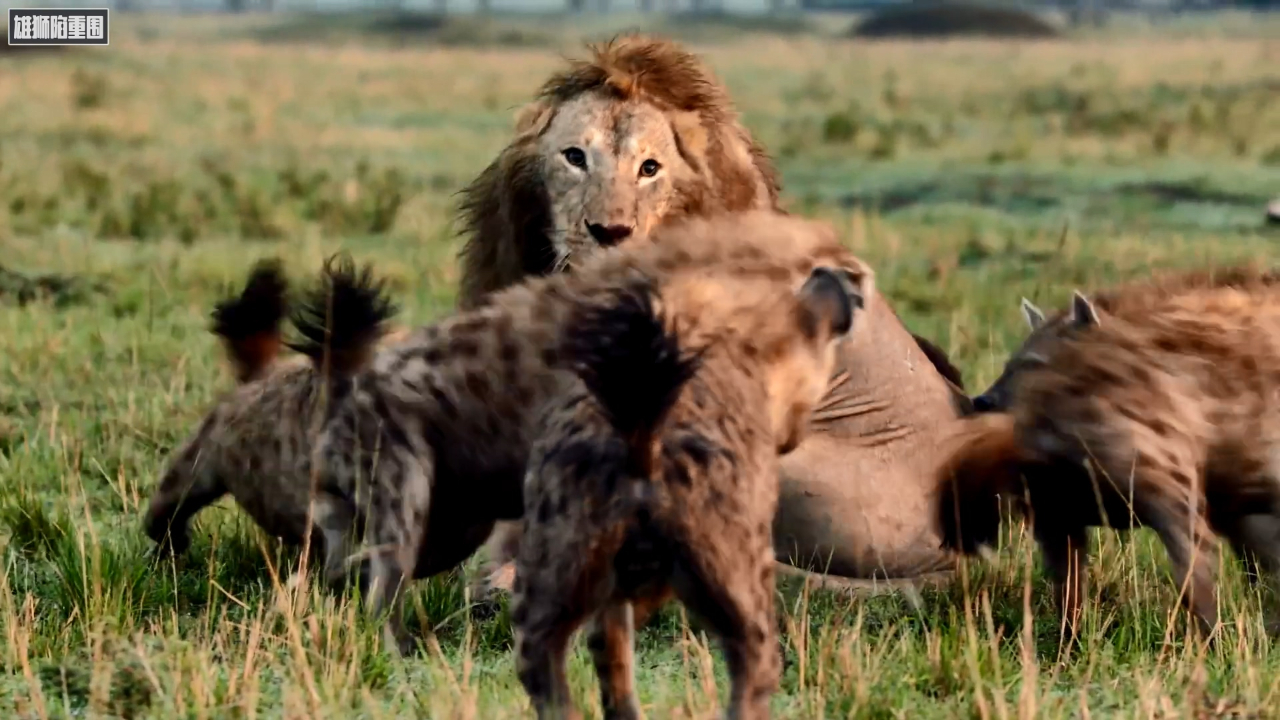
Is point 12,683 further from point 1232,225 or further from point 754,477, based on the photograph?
point 1232,225

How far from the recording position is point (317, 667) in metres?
4.07

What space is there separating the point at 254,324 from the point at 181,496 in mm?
524

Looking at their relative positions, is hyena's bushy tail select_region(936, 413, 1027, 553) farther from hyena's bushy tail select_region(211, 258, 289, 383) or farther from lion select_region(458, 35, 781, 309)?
hyena's bushy tail select_region(211, 258, 289, 383)

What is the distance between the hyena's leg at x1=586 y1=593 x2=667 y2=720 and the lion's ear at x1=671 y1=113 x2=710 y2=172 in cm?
231

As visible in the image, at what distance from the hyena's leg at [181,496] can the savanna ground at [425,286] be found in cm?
5

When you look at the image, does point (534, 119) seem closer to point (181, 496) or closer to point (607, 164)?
point (607, 164)

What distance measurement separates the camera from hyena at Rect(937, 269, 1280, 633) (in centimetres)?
458

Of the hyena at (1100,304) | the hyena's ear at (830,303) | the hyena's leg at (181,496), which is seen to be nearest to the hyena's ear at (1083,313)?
the hyena at (1100,304)

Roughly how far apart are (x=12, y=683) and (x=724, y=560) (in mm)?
1684

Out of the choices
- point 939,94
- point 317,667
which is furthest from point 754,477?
point 939,94

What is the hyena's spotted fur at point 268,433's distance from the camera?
4660 mm

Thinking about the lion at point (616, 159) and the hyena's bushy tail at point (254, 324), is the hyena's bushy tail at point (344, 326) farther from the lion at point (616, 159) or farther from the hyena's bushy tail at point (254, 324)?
the lion at point (616, 159)

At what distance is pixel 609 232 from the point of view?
17.3 ft

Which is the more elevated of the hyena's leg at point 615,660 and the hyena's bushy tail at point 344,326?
the hyena's bushy tail at point 344,326
